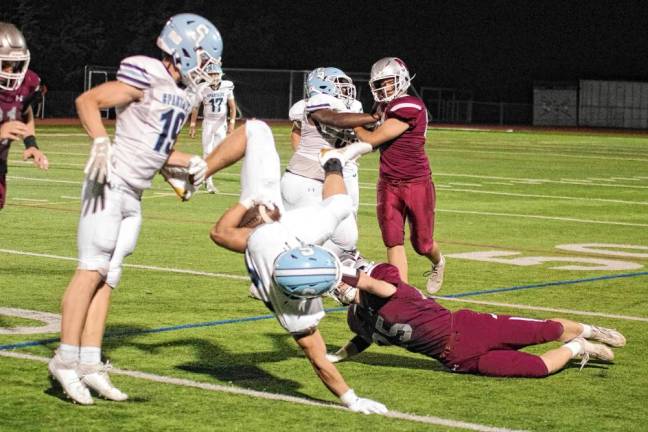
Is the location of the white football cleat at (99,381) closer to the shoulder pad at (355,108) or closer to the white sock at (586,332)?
the white sock at (586,332)

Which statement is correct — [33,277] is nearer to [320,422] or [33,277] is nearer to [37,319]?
[37,319]

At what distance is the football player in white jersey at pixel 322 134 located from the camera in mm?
9094

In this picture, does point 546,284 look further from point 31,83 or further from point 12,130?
point 12,130

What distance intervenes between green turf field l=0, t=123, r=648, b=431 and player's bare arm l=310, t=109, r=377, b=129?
1.38 metres

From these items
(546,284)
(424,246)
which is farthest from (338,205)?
(546,284)

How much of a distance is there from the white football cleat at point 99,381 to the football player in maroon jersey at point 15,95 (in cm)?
129

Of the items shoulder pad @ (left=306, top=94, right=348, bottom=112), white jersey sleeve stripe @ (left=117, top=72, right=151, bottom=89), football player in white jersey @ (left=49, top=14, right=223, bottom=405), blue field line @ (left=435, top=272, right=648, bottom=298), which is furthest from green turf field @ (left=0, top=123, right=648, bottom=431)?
white jersey sleeve stripe @ (left=117, top=72, right=151, bottom=89)

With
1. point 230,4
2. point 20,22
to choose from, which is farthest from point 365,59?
point 20,22

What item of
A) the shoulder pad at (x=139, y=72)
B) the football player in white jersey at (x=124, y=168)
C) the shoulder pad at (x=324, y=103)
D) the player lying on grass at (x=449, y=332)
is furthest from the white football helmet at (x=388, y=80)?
the shoulder pad at (x=139, y=72)

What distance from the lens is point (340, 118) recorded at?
899 centimetres

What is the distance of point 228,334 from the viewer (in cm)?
882

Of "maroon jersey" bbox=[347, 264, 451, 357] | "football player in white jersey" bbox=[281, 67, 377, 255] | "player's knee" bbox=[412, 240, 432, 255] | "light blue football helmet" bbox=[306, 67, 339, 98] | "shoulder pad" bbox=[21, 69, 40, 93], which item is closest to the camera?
"maroon jersey" bbox=[347, 264, 451, 357]

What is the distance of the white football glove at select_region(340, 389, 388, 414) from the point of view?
22.0 ft

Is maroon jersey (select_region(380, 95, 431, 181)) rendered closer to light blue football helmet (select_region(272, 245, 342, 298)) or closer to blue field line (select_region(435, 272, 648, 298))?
blue field line (select_region(435, 272, 648, 298))
